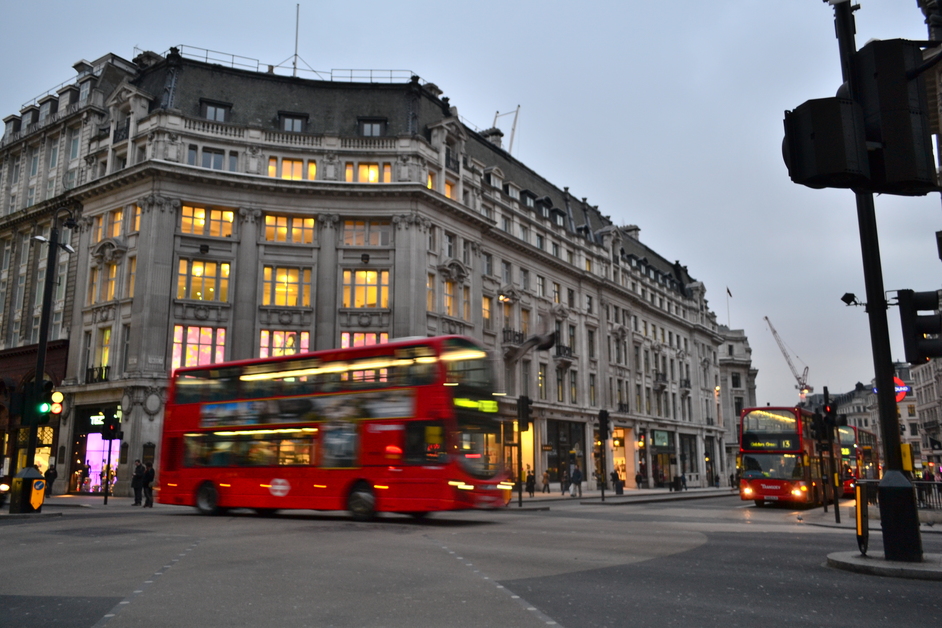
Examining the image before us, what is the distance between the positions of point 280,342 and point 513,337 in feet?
53.9

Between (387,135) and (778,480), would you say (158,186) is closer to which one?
(387,135)

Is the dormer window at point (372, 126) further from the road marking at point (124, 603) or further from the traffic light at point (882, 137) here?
the traffic light at point (882, 137)

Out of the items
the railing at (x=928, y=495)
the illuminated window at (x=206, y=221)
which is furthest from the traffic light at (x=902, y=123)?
the illuminated window at (x=206, y=221)

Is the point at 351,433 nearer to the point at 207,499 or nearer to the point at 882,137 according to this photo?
the point at 207,499

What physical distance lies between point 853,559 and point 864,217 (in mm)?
4508

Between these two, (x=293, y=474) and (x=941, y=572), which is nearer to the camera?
(x=941, y=572)

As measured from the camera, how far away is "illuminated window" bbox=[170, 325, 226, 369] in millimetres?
37500

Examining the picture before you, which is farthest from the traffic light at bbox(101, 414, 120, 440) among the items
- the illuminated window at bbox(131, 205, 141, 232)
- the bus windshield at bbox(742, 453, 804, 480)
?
the bus windshield at bbox(742, 453, 804, 480)

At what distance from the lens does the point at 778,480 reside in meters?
28.9

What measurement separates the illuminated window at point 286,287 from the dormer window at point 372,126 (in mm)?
9067

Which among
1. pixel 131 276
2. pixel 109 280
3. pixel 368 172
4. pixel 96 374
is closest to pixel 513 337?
pixel 368 172

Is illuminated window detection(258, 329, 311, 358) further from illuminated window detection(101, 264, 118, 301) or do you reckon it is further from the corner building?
illuminated window detection(101, 264, 118, 301)

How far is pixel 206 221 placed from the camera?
39312 millimetres

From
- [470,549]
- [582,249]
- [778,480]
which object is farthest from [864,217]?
[582,249]
